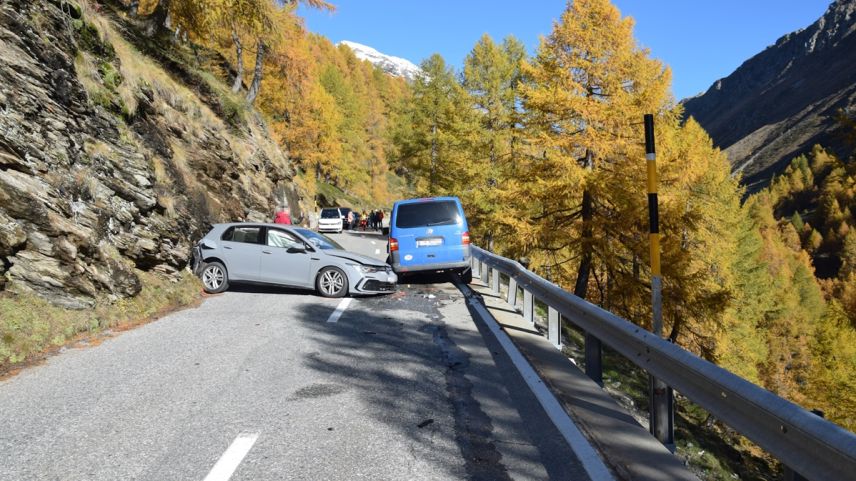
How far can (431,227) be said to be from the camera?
42.1 feet

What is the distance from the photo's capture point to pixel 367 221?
51.9m

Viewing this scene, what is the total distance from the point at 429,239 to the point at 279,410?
832 cm

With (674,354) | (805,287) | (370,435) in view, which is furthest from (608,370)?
(805,287)

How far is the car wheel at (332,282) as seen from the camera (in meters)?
11.2

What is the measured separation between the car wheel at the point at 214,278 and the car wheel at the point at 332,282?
194 centimetres

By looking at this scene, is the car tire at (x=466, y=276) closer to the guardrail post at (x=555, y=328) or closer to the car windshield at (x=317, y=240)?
the car windshield at (x=317, y=240)

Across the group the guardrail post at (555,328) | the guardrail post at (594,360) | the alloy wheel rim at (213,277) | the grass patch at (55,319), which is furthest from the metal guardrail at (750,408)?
the alloy wheel rim at (213,277)

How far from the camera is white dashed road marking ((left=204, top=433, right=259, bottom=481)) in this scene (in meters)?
3.51

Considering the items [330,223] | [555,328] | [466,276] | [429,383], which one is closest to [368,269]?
[466,276]

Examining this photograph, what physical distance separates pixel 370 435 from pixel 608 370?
562 cm

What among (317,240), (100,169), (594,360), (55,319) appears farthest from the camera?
(317,240)

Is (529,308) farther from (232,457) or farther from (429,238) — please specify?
(232,457)

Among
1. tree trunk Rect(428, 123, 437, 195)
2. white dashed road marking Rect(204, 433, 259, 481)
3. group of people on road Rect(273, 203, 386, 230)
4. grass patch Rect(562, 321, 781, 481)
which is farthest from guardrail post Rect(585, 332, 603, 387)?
group of people on road Rect(273, 203, 386, 230)

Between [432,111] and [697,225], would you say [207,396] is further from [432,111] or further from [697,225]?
[432,111]
